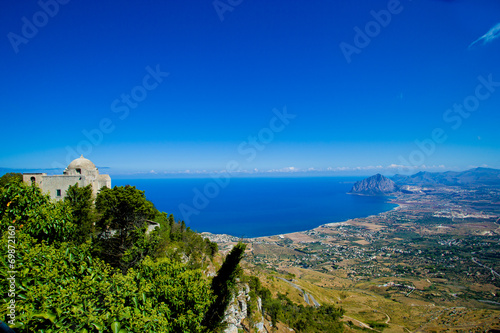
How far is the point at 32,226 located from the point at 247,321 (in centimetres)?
1682

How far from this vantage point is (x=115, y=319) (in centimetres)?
547

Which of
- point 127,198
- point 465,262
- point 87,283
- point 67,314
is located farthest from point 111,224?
point 465,262

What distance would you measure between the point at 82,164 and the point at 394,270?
88.9 meters

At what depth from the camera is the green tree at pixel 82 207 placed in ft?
56.5

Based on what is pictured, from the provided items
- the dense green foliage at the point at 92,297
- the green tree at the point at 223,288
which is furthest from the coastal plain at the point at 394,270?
the dense green foliage at the point at 92,297

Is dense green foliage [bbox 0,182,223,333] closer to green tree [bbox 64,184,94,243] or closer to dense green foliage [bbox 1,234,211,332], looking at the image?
dense green foliage [bbox 1,234,211,332]

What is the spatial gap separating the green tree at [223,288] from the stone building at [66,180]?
54.5 feet

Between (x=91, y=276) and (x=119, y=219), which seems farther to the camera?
(x=119, y=219)

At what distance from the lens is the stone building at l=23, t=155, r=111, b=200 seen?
21831 mm

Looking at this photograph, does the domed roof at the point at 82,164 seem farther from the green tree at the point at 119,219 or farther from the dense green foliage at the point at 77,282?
the dense green foliage at the point at 77,282

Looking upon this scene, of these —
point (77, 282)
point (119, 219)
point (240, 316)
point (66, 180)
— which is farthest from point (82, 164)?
point (77, 282)

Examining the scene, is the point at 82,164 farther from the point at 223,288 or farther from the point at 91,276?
the point at 91,276

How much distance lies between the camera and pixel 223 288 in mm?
16344

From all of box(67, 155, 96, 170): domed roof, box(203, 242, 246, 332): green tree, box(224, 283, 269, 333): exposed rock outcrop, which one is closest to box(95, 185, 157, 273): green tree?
box(203, 242, 246, 332): green tree
